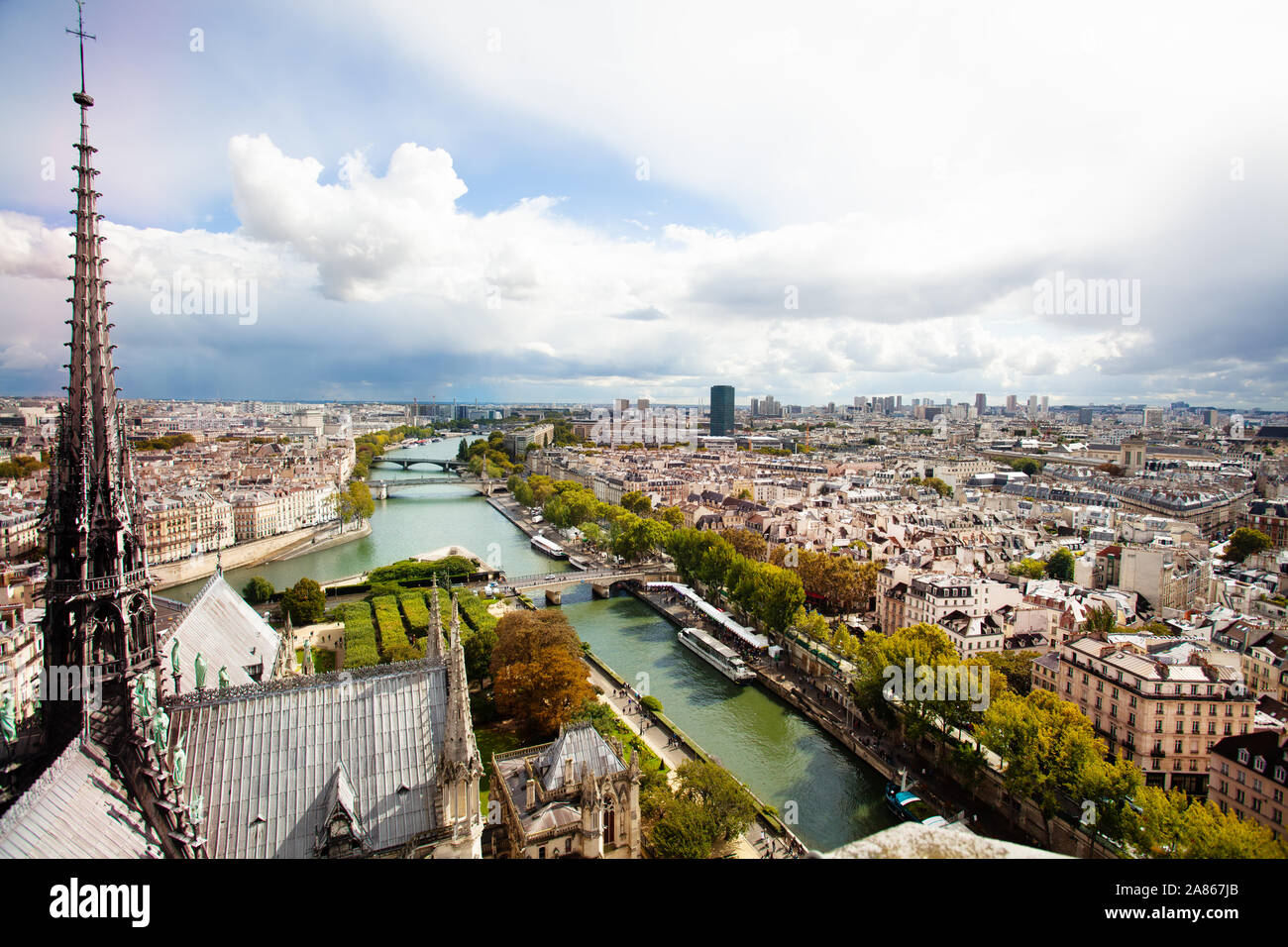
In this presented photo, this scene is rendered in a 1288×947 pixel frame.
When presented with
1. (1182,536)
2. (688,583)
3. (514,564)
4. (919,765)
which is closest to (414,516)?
(514,564)

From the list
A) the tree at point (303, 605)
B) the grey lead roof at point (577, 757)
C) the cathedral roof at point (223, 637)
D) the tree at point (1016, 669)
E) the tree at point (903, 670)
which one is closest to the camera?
the grey lead roof at point (577, 757)

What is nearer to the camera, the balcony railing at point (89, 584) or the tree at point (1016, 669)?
the balcony railing at point (89, 584)

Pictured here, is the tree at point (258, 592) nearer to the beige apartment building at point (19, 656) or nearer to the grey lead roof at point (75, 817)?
the beige apartment building at point (19, 656)

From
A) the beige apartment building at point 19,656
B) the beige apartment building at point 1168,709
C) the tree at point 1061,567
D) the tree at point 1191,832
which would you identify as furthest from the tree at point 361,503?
the tree at point 1191,832

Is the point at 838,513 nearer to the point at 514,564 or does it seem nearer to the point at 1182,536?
the point at 1182,536

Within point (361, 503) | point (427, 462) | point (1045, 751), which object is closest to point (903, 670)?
point (1045, 751)

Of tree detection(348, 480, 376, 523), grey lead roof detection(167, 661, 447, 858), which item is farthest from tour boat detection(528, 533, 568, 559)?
grey lead roof detection(167, 661, 447, 858)
